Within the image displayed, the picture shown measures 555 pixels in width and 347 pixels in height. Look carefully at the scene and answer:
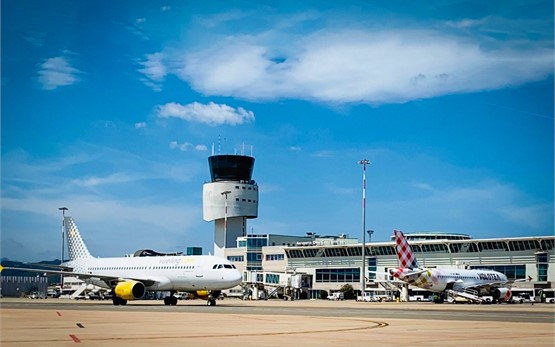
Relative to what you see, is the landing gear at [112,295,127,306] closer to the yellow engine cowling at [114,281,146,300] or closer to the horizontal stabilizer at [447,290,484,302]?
the yellow engine cowling at [114,281,146,300]

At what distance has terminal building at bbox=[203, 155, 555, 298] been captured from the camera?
394ft

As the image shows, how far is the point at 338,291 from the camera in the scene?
140 m

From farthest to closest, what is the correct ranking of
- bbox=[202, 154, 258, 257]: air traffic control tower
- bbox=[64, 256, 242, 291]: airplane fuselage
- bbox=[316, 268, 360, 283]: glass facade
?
bbox=[202, 154, 258, 257]: air traffic control tower
bbox=[316, 268, 360, 283]: glass facade
bbox=[64, 256, 242, 291]: airplane fuselage

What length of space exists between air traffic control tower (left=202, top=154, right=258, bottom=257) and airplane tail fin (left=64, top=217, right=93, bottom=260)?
86.0 m

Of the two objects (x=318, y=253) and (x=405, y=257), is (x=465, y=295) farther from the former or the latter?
(x=318, y=253)

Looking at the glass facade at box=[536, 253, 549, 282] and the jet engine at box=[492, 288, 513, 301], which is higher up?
the glass facade at box=[536, 253, 549, 282]

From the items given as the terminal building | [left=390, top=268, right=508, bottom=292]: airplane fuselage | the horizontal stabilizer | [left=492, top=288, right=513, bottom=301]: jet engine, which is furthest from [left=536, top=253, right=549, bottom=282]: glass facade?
the horizontal stabilizer

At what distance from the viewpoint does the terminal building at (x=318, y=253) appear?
120062 mm

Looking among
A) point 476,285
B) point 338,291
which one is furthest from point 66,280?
point 476,285

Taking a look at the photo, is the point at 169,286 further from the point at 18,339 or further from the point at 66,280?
the point at 66,280

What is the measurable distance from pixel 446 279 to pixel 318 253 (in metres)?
58.5

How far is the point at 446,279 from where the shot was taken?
304ft

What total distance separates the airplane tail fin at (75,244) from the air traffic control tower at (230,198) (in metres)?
86.0

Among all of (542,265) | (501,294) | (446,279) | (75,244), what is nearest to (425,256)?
(542,265)
